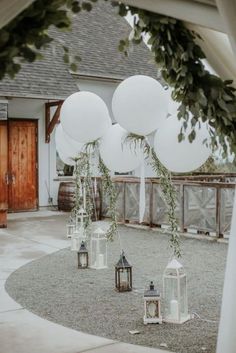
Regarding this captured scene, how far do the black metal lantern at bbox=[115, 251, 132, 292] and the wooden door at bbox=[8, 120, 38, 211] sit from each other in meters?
9.29

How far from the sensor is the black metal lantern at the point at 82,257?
8.52 m

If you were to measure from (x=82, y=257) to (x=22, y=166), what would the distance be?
8.16 metres

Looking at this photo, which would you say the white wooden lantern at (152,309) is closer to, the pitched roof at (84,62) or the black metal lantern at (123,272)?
the black metal lantern at (123,272)

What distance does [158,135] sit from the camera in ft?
16.4

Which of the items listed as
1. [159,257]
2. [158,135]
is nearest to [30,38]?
[158,135]

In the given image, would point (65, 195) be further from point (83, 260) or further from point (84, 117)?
point (84, 117)

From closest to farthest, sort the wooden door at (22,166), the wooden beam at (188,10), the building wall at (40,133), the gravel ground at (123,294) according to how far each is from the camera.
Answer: the wooden beam at (188,10) < the gravel ground at (123,294) < the wooden door at (22,166) < the building wall at (40,133)

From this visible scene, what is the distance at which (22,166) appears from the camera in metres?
16.2

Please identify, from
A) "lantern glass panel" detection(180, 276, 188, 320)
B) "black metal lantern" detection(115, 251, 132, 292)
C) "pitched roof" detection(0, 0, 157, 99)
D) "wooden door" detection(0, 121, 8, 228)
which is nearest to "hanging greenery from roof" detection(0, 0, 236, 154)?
"lantern glass panel" detection(180, 276, 188, 320)

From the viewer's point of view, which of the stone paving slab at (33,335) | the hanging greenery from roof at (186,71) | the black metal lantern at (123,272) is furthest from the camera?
the black metal lantern at (123,272)

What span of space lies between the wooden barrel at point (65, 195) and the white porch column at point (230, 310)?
12.1 metres

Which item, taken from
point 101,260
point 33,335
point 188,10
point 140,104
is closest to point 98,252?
point 101,260

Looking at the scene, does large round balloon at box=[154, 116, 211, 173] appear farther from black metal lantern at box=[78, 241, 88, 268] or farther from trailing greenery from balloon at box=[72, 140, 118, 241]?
black metal lantern at box=[78, 241, 88, 268]

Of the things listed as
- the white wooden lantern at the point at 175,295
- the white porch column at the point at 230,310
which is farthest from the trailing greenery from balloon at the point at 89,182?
the white porch column at the point at 230,310
